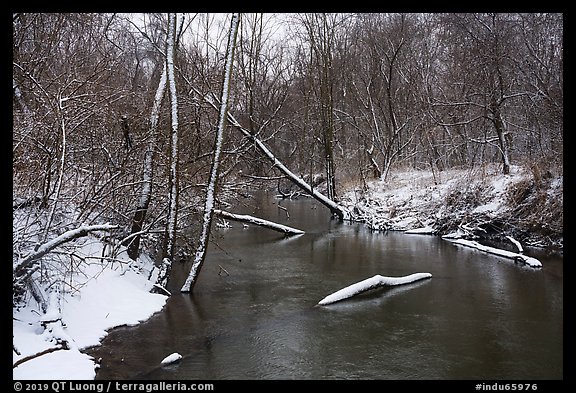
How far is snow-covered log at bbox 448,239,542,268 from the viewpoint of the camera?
12.6 meters

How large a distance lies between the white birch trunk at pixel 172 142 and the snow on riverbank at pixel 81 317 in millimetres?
1093

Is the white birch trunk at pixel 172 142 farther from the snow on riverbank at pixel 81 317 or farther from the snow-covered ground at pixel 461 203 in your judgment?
the snow-covered ground at pixel 461 203

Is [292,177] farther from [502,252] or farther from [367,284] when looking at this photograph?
[367,284]

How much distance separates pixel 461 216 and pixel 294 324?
10.8 metres

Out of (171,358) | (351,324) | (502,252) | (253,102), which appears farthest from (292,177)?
(171,358)

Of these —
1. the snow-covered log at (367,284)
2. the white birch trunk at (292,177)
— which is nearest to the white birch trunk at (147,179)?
the snow-covered log at (367,284)

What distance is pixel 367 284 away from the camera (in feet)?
34.4

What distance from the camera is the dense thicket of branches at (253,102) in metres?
9.92

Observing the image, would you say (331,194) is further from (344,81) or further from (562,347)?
(562,347)

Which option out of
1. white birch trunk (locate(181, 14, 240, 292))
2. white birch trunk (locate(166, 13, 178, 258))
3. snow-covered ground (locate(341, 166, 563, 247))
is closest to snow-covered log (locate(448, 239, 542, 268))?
snow-covered ground (locate(341, 166, 563, 247))

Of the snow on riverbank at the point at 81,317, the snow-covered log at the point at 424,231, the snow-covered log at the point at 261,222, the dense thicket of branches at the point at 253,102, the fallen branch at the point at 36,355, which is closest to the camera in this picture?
the fallen branch at the point at 36,355

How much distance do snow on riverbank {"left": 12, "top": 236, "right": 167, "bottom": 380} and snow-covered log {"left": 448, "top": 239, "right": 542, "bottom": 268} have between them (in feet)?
29.4

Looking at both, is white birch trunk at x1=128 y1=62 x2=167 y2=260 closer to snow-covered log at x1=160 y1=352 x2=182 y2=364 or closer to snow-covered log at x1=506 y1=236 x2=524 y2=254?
snow-covered log at x1=160 y1=352 x2=182 y2=364
